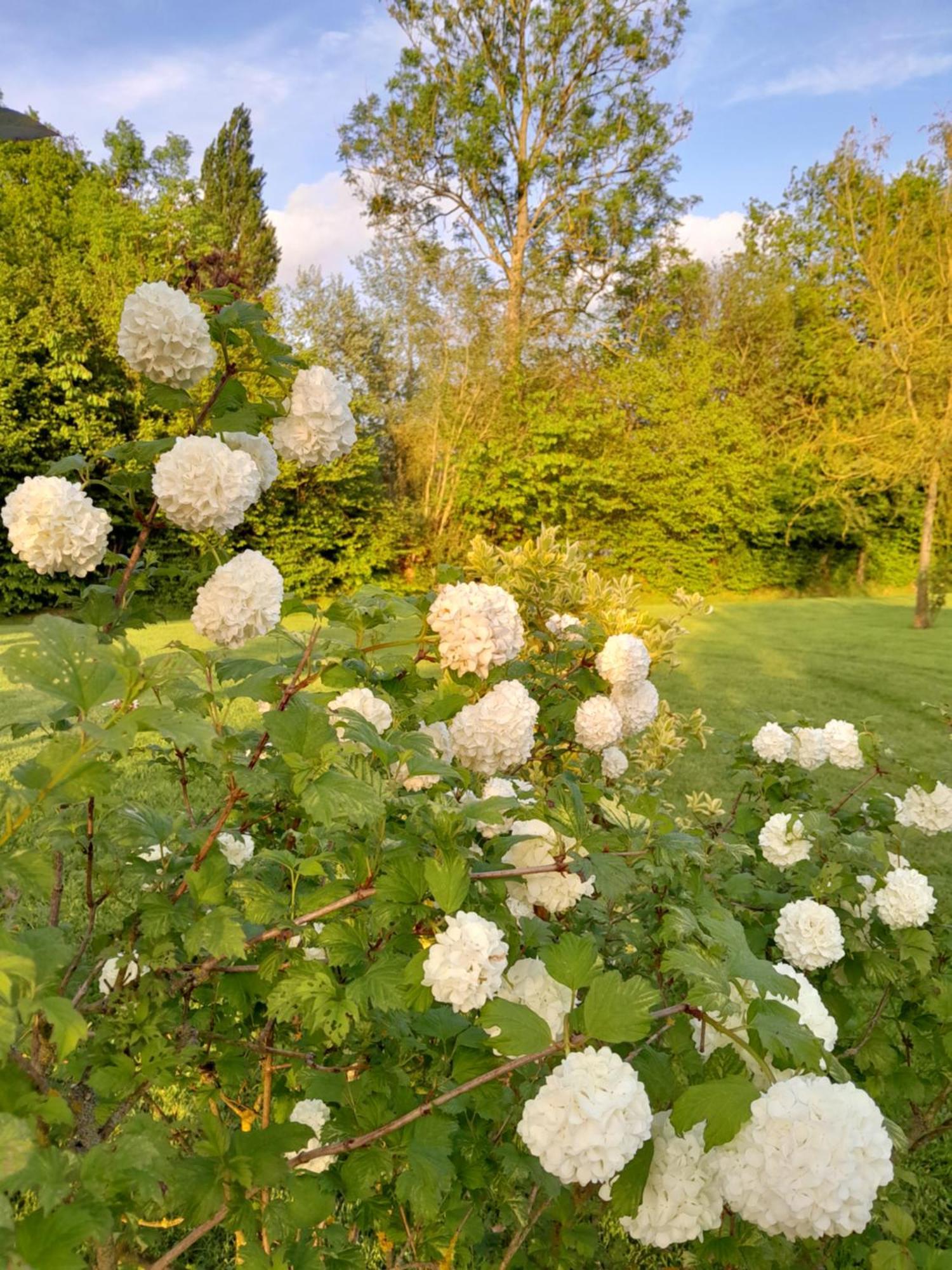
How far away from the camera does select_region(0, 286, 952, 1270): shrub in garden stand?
2.37 feet

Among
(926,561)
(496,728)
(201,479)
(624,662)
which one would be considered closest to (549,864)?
(496,728)

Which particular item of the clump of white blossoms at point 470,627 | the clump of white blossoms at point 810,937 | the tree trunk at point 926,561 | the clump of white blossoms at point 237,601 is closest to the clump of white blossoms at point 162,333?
the clump of white blossoms at point 237,601

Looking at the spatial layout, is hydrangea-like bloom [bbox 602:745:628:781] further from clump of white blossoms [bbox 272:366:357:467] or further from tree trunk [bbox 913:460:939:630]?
tree trunk [bbox 913:460:939:630]

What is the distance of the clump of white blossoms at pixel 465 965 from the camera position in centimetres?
82

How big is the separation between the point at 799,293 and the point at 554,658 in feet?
79.9

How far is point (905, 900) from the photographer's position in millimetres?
1660

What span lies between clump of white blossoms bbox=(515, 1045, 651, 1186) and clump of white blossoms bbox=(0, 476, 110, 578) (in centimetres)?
86

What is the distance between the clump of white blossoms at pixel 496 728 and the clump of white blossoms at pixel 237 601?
36 centimetres

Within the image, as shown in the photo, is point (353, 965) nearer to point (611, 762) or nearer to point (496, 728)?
point (496, 728)

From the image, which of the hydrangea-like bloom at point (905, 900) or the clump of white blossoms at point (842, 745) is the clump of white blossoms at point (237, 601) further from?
the clump of white blossoms at point (842, 745)

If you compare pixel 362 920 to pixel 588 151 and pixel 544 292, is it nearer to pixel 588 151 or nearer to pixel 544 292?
pixel 544 292

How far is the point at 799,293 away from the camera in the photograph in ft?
73.2

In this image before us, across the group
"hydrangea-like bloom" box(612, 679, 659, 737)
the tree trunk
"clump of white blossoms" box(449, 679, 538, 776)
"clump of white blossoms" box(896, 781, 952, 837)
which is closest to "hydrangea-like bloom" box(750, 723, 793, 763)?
"clump of white blossoms" box(896, 781, 952, 837)

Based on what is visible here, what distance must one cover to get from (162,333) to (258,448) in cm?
22
